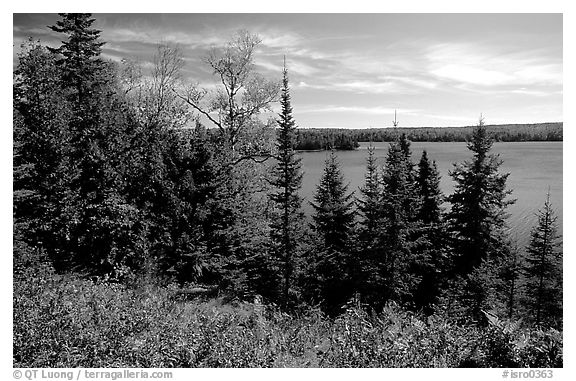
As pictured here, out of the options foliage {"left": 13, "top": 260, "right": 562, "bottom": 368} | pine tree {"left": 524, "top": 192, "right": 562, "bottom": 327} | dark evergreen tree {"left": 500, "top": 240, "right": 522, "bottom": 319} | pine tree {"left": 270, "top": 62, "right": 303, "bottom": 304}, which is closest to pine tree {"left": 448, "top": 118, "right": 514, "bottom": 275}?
dark evergreen tree {"left": 500, "top": 240, "right": 522, "bottom": 319}

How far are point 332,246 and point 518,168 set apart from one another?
7913 mm

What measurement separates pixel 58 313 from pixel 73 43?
9.57 m

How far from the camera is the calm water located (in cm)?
1117

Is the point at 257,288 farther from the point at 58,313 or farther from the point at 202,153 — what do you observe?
the point at 58,313

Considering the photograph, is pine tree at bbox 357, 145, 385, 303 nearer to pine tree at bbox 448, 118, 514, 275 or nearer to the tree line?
the tree line

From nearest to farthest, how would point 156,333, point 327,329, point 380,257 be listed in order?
point 156,333, point 327,329, point 380,257

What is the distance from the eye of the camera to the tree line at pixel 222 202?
10.9 metres

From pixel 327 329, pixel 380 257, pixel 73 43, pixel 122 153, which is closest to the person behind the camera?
pixel 327 329

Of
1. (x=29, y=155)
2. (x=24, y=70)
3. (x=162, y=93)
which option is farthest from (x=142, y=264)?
(x=162, y=93)

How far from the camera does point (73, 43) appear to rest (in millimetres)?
13086

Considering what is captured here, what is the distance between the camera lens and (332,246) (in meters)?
17.6

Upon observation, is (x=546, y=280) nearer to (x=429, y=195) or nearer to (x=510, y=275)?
(x=510, y=275)

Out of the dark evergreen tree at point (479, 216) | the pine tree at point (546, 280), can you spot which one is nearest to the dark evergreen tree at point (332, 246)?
the dark evergreen tree at point (479, 216)

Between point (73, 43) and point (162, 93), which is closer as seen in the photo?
point (73, 43)
